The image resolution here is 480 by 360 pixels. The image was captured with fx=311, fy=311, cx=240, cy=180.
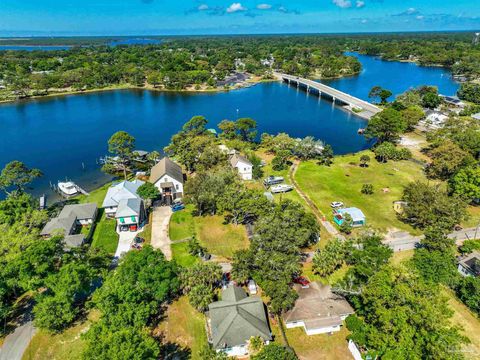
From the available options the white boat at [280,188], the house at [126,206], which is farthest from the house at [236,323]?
the white boat at [280,188]

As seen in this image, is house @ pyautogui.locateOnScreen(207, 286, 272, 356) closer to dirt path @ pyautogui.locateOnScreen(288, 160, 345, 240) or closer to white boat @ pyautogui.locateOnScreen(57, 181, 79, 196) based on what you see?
dirt path @ pyautogui.locateOnScreen(288, 160, 345, 240)

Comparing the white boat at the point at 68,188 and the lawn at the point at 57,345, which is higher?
the white boat at the point at 68,188

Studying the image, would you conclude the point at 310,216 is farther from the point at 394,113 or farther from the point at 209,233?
the point at 394,113

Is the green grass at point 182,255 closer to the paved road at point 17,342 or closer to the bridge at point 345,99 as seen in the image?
the paved road at point 17,342

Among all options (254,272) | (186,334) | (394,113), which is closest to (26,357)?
A: (186,334)

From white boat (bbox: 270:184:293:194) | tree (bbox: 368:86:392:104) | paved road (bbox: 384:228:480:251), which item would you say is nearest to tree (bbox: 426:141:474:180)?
paved road (bbox: 384:228:480:251)

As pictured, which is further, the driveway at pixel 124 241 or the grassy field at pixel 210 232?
the grassy field at pixel 210 232

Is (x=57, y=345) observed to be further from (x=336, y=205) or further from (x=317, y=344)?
(x=336, y=205)
